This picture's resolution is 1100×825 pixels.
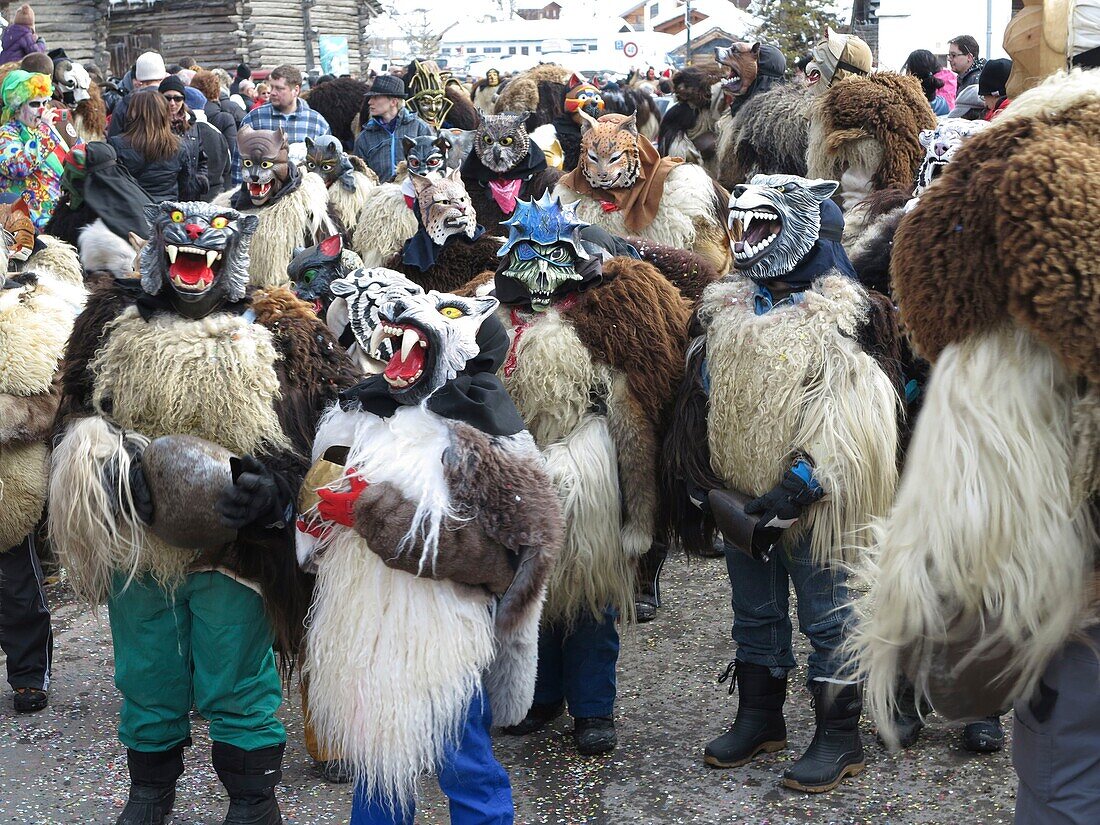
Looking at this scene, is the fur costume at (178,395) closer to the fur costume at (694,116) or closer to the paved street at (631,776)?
the paved street at (631,776)

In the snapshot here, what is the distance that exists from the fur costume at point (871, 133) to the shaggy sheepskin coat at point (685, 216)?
78 centimetres

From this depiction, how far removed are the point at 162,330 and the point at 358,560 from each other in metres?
0.92

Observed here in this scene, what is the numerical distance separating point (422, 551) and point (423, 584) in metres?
0.12

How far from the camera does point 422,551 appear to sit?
115 inches

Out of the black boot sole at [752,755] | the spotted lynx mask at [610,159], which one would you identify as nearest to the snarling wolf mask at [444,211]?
the spotted lynx mask at [610,159]

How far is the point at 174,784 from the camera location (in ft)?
12.1

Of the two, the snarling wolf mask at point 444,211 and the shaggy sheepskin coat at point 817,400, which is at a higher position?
the snarling wolf mask at point 444,211

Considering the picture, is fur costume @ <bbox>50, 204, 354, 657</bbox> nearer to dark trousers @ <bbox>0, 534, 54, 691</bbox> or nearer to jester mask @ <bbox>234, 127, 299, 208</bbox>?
dark trousers @ <bbox>0, 534, 54, 691</bbox>

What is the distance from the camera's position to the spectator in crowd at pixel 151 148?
8.02 metres

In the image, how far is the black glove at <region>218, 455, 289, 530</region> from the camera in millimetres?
3305

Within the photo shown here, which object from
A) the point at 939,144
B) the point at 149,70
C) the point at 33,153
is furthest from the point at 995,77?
the point at 149,70

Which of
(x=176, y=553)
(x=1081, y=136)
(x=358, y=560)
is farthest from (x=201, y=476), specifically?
(x=1081, y=136)

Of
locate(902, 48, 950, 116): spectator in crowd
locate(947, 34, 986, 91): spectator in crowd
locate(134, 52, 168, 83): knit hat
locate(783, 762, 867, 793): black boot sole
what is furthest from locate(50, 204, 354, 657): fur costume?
locate(947, 34, 986, 91): spectator in crowd

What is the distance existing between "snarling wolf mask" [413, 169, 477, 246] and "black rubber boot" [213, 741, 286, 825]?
2664mm
